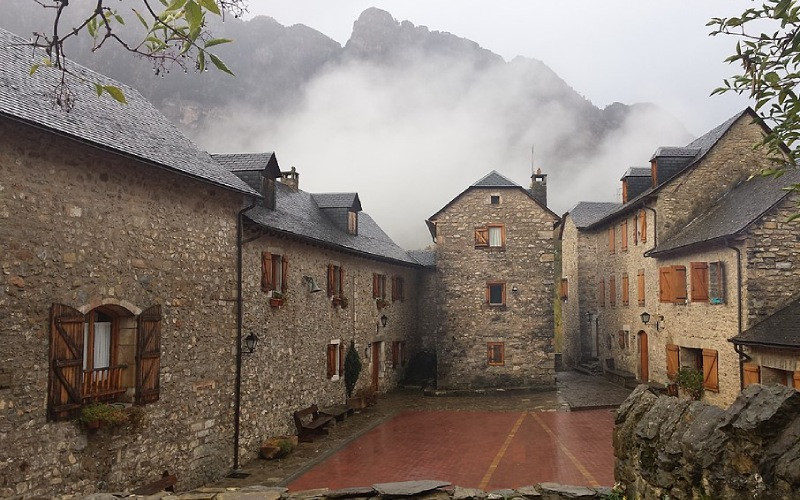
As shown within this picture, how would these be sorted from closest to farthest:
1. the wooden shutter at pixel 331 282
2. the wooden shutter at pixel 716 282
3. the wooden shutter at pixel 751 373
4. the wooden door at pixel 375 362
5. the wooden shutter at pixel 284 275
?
the wooden shutter at pixel 751 373 < the wooden shutter at pixel 284 275 < the wooden shutter at pixel 716 282 < the wooden shutter at pixel 331 282 < the wooden door at pixel 375 362

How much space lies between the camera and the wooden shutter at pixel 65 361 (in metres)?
8.28

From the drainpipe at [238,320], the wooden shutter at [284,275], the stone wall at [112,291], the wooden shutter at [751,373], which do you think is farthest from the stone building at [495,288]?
the stone wall at [112,291]

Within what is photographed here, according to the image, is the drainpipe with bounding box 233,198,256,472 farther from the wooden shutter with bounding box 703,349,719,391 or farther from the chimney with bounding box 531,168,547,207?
the chimney with bounding box 531,168,547,207

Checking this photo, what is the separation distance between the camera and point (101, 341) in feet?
31.6

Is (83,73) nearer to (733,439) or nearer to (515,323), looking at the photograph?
(733,439)

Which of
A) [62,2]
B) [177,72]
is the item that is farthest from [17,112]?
[177,72]

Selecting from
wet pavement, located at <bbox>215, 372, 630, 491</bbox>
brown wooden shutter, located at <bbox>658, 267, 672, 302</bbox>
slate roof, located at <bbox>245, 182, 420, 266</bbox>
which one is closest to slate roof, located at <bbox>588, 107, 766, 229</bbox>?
brown wooden shutter, located at <bbox>658, 267, 672, 302</bbox>

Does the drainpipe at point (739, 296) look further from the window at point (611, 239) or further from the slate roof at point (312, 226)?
the slate roof at point (312, 226)

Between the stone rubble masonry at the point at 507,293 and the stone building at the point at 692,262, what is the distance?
343cm

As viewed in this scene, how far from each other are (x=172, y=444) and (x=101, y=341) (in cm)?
238

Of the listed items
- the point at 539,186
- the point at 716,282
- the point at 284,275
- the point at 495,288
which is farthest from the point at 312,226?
the point at 539,186

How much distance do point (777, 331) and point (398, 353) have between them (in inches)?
564

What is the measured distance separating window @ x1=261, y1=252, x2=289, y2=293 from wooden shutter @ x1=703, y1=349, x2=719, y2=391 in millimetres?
11946

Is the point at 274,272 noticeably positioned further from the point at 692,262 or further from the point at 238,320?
the point at 692,262
